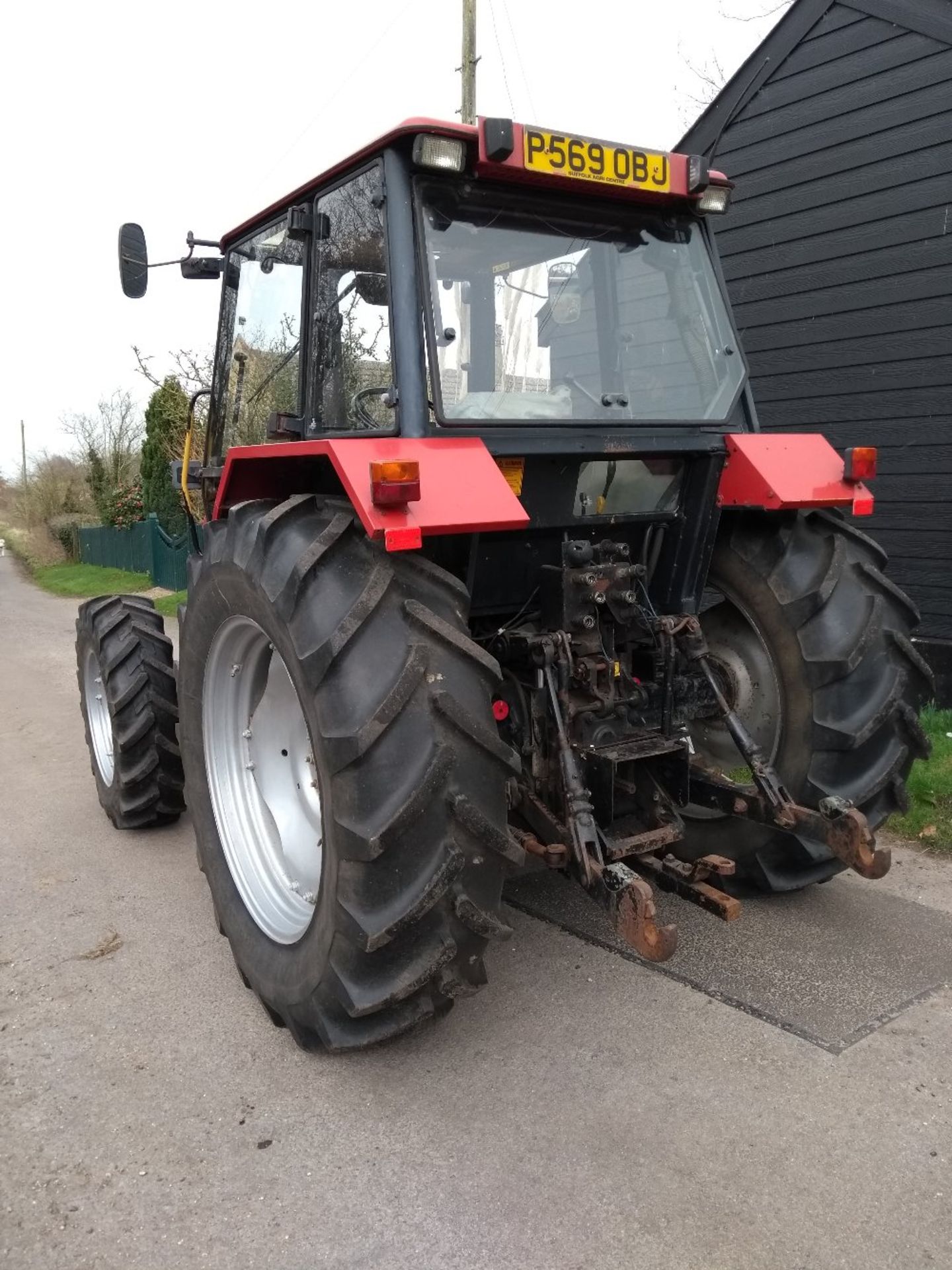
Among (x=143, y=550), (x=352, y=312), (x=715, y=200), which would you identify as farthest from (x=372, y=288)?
(x=143, y=550)

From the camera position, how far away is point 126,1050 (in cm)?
289

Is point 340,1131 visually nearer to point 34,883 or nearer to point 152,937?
point 152,937

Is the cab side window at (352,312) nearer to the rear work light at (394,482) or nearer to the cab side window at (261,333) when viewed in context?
the cab side window at (261,333)

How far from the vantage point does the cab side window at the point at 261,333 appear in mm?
3430

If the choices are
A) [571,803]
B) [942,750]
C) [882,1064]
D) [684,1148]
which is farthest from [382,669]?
[942,750]

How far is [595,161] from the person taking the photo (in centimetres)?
290

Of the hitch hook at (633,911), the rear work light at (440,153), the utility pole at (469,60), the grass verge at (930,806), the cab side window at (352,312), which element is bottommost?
the grass verge at (930,806)

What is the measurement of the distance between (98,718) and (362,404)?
2735mm

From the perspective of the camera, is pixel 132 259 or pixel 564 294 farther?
pixel 132 259

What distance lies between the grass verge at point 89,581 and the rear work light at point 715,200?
1551 centimetres

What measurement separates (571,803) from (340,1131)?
1013 mm

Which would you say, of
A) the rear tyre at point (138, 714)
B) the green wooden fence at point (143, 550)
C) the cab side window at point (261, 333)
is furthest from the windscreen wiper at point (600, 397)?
the green wooden fence at point (143, 550)

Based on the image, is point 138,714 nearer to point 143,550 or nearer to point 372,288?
point 372,288

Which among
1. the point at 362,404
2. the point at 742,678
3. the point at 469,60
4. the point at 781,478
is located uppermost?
the point at 469,60
